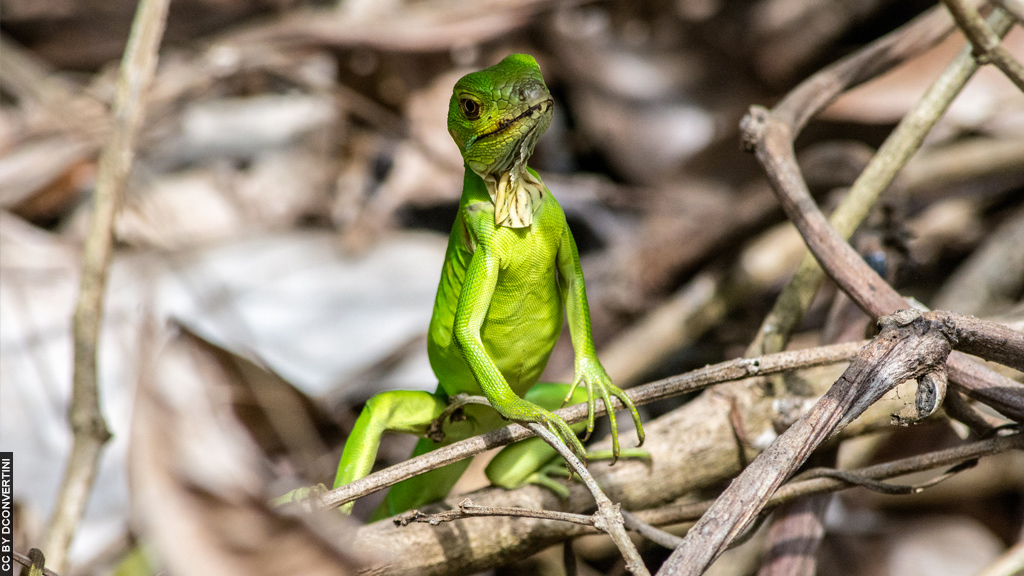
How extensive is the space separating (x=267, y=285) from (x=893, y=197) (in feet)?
12.2

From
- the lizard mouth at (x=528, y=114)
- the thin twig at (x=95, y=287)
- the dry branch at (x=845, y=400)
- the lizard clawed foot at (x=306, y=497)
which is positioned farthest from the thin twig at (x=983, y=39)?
the thin twig at (x=95, y=287)

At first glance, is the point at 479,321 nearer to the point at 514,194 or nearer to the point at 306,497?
the point at 514,194

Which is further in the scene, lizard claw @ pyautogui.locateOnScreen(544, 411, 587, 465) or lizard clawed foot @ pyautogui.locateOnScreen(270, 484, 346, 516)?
lizard clawed foot @ pyautogui.locateOnScreen(270, 484, 346, 516)

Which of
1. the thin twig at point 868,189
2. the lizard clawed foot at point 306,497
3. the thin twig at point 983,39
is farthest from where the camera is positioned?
the thin twig at point 868,189

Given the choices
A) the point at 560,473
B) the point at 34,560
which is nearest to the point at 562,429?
the point at 560,473

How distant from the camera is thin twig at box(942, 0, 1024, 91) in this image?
8.70 ft

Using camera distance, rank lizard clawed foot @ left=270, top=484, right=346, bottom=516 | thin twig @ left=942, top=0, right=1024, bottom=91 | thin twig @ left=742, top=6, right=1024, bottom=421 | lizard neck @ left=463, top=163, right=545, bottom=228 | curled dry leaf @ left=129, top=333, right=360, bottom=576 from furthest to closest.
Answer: thin twig @ left=942, top=0, right=1024, bottom=91 → lizard neck @ left=463, top=163, right=545, bottom=228 → lizard clawed foot @ left=270, top=484, right=346, bottom=516 → thin twig @ left=742, top=6, right=1024, bottom=421 → curled dry leaf @ left=129, top=333, right=360, bottom=576

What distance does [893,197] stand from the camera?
3494mm

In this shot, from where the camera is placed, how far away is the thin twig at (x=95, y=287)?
9.69ft

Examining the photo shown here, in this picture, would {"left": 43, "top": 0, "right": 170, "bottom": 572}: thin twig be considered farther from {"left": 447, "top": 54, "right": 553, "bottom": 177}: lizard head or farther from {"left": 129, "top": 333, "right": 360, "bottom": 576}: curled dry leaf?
{"left": 447, "top": 54, "right": 553, "bottom": 177}: lizard head

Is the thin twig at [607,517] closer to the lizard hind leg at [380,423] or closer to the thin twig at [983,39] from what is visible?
the lizard hind leg at [380,423]

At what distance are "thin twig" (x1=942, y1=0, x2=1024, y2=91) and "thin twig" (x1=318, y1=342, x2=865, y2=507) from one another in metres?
1.18

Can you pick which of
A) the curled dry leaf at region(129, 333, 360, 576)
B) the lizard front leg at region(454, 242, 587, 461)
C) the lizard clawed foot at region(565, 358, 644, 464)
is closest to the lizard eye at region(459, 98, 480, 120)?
the lizard front leg at region(454, 242, 587, 461)

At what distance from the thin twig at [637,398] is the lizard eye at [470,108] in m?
0.91
